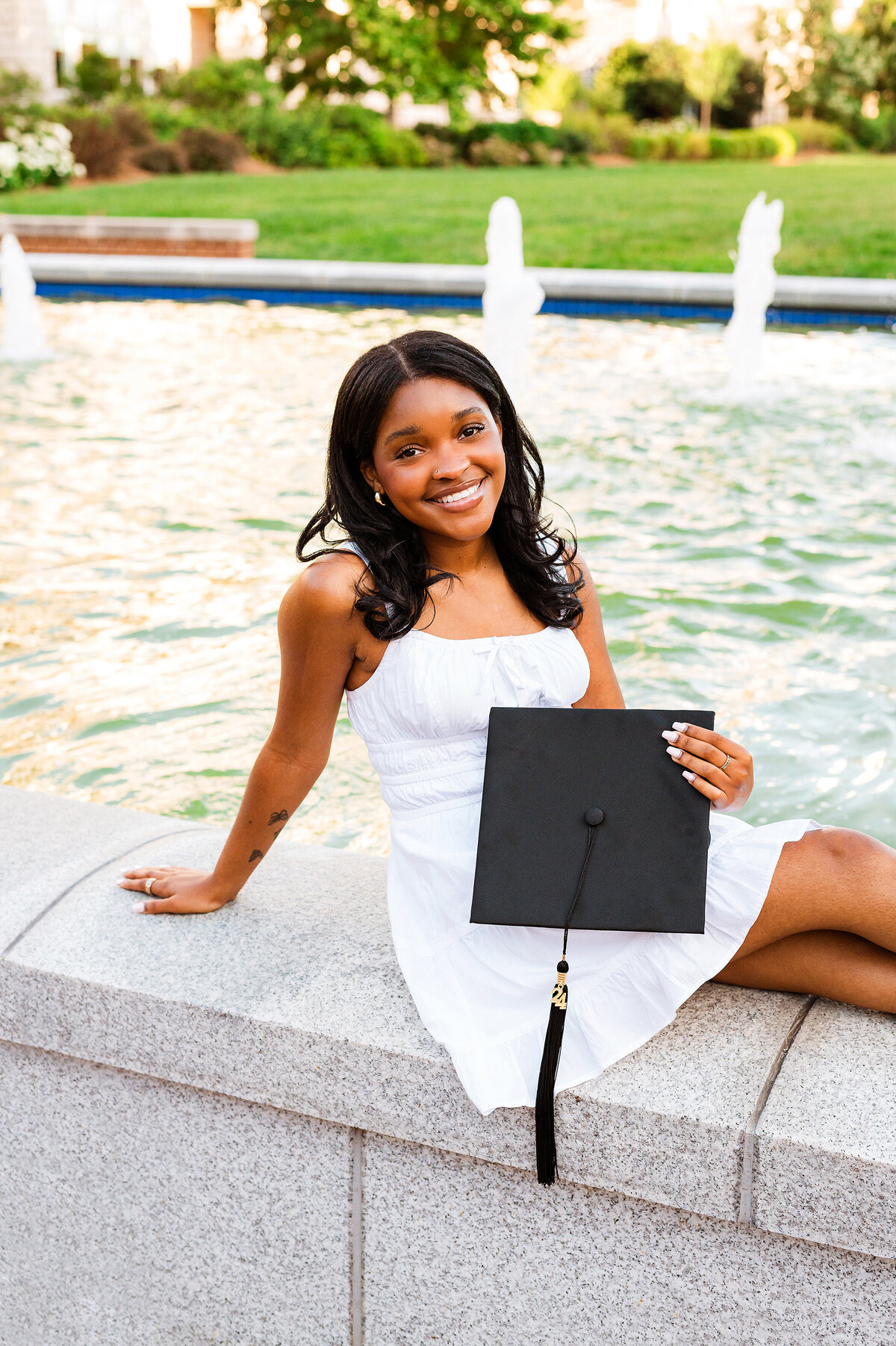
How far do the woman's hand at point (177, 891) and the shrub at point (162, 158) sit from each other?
27798mm

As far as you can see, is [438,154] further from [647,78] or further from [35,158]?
[647,78]

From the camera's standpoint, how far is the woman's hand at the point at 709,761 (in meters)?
1.87

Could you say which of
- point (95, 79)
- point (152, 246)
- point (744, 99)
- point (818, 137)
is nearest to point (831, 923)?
point (152, 246)

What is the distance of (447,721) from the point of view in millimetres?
2088

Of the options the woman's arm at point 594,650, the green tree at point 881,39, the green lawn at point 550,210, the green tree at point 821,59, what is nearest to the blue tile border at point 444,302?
the green lawn at point 550,210

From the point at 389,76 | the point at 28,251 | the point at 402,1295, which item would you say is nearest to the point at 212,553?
the point at 402,1295

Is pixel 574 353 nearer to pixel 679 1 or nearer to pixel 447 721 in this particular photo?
pixel 447 721

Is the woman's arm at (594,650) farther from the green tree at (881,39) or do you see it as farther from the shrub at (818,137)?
the green tree at (881,39)

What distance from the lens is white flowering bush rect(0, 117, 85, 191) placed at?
23141mm

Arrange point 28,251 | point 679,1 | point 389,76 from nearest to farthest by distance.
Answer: point 28,251
point 389,76
point 679,1

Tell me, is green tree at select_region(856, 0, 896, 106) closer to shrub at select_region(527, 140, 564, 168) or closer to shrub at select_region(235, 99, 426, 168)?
shrub at select_region(527, 140, 564, 168)

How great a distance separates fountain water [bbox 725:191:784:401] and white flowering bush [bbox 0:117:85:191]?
1344 centimetres

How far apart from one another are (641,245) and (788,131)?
25975mm

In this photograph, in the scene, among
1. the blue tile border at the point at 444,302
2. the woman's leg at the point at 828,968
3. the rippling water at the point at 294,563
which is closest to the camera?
the woman's leg at the point at 828,968
